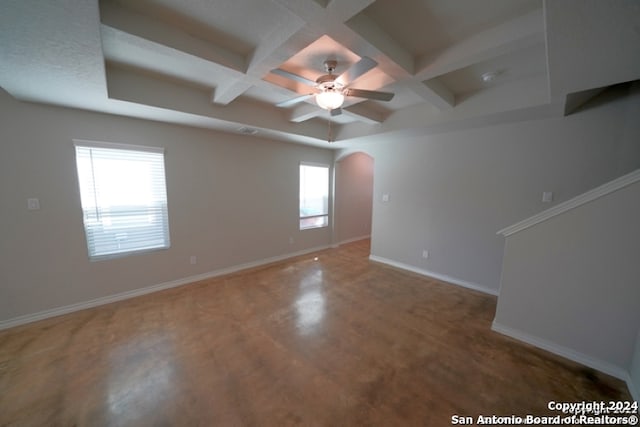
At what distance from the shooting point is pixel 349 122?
403 cm

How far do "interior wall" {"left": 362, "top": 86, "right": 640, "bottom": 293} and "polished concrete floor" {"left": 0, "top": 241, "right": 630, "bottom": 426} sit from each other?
949 mm

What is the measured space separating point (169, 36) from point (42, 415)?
2.74 m

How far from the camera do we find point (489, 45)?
1.65 meters

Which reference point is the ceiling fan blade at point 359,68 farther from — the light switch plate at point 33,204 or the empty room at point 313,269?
the light switch plate at point 33,204

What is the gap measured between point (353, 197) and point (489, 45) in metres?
4.39

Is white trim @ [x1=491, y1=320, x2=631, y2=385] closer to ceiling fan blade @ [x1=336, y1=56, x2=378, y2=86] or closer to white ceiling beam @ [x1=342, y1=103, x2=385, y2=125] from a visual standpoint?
ceiling fan blade @ [x1=336, y1=56, x2=378, y2=86]

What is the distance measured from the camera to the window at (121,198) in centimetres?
268

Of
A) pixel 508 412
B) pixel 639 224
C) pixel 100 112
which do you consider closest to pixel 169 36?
pixel 100 112

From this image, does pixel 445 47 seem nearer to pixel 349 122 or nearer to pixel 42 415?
pixel 349 122

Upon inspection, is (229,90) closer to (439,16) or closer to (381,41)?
(381,41)

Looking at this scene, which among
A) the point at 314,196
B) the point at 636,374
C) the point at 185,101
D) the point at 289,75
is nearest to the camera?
the point at 636,374

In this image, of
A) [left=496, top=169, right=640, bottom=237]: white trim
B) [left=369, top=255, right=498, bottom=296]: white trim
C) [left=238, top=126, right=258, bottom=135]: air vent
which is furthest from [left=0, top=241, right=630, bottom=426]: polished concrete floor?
[left=238, top=126, right=258, bottom=135]: air vent

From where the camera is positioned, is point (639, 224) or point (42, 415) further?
point (639, 224)

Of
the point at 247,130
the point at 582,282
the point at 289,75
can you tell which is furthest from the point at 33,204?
the point at 582,282
